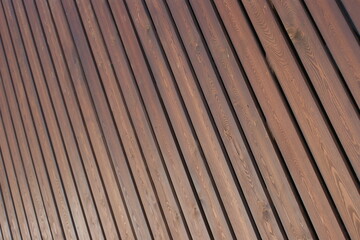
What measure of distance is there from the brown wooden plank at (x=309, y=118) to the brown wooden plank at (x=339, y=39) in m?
0.14

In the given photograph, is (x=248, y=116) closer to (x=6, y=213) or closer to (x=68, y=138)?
(x=68, y=138)

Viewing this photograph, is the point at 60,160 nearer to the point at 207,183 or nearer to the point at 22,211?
the point at 22,211

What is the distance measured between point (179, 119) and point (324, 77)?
730 mm

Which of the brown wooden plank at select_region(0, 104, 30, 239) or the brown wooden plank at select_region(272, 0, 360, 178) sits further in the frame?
the brown wooden plank at select_region(0, 104, 30, 239)

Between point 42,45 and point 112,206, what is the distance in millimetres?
1104

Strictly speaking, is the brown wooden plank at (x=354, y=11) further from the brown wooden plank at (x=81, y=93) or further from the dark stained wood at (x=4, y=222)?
the dark stained wood at (x=4, y=222)

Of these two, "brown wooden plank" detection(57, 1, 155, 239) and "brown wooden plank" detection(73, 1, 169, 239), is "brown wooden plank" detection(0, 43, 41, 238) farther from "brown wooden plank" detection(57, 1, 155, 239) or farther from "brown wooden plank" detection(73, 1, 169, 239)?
"brown wooden plank" detection(73, 1, 169, 239)

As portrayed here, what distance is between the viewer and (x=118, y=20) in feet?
8.62

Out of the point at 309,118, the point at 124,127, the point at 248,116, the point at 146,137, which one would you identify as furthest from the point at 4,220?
the point at 309,118

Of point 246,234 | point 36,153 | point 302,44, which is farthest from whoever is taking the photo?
point 36,153

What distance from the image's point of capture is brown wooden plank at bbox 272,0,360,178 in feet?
5.88

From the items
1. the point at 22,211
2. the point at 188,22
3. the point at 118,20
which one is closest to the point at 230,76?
the point at 188,22

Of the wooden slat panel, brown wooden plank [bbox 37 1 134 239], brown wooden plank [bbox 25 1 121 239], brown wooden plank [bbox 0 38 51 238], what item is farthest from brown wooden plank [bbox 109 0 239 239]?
the wooden slat panel

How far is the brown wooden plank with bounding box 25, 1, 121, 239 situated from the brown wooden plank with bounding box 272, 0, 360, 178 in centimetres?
130
